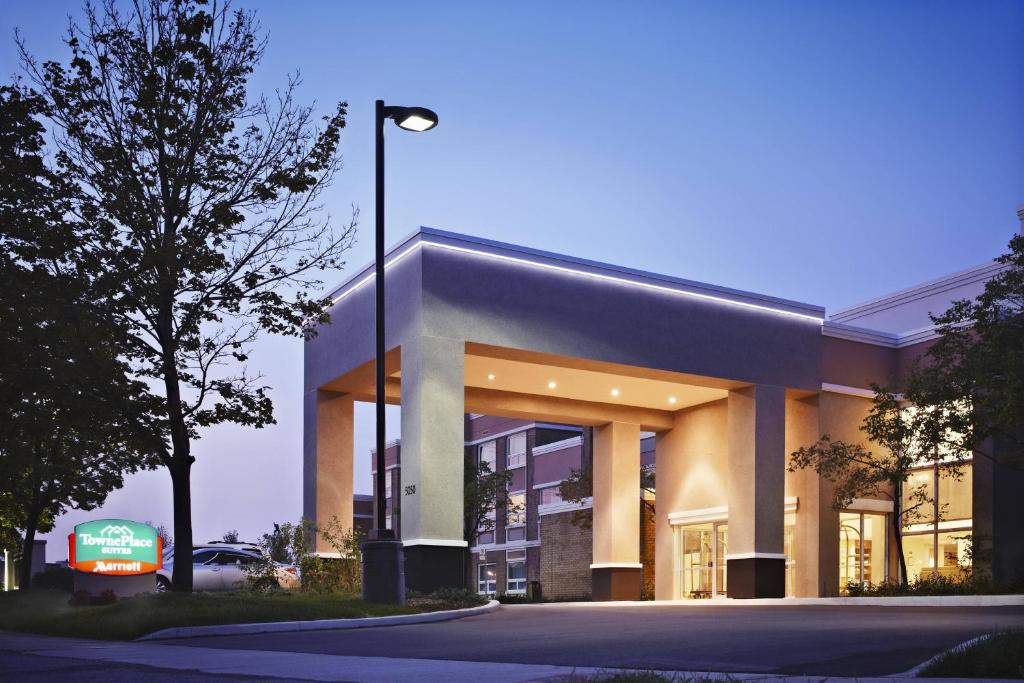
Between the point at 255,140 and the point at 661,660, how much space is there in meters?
14.7

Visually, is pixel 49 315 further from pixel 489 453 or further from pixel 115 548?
pixel 489 453

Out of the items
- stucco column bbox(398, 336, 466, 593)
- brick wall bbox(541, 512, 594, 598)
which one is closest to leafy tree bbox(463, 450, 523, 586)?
brick wall bbox(541, 512, 594, 598)

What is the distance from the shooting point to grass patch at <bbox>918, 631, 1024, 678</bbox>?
A: 8.80 meters

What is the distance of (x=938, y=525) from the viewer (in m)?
31.1

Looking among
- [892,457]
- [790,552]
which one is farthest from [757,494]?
[892,457]

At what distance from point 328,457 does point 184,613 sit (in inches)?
524

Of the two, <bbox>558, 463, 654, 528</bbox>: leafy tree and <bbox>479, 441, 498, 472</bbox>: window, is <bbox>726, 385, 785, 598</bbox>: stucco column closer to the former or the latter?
<bbox>558, 463, 654, 528</bbox>: leafy tree

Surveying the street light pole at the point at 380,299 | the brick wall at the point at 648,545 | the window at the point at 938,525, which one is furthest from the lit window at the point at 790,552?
the street light pole at the point at 380,299

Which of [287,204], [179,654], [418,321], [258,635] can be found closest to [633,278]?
[418,321]

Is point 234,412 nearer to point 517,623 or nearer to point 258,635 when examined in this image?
point 258,635

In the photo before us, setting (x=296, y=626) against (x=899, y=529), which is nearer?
(x=296, y=626)

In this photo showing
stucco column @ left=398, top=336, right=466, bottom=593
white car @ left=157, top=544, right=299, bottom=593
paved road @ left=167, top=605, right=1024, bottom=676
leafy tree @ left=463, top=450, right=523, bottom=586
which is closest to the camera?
paved road @ left=167, top=605, right=1024, bottom=676

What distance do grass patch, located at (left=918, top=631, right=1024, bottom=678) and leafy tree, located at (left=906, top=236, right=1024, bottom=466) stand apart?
1355 cm

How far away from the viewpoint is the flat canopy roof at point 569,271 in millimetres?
25172
